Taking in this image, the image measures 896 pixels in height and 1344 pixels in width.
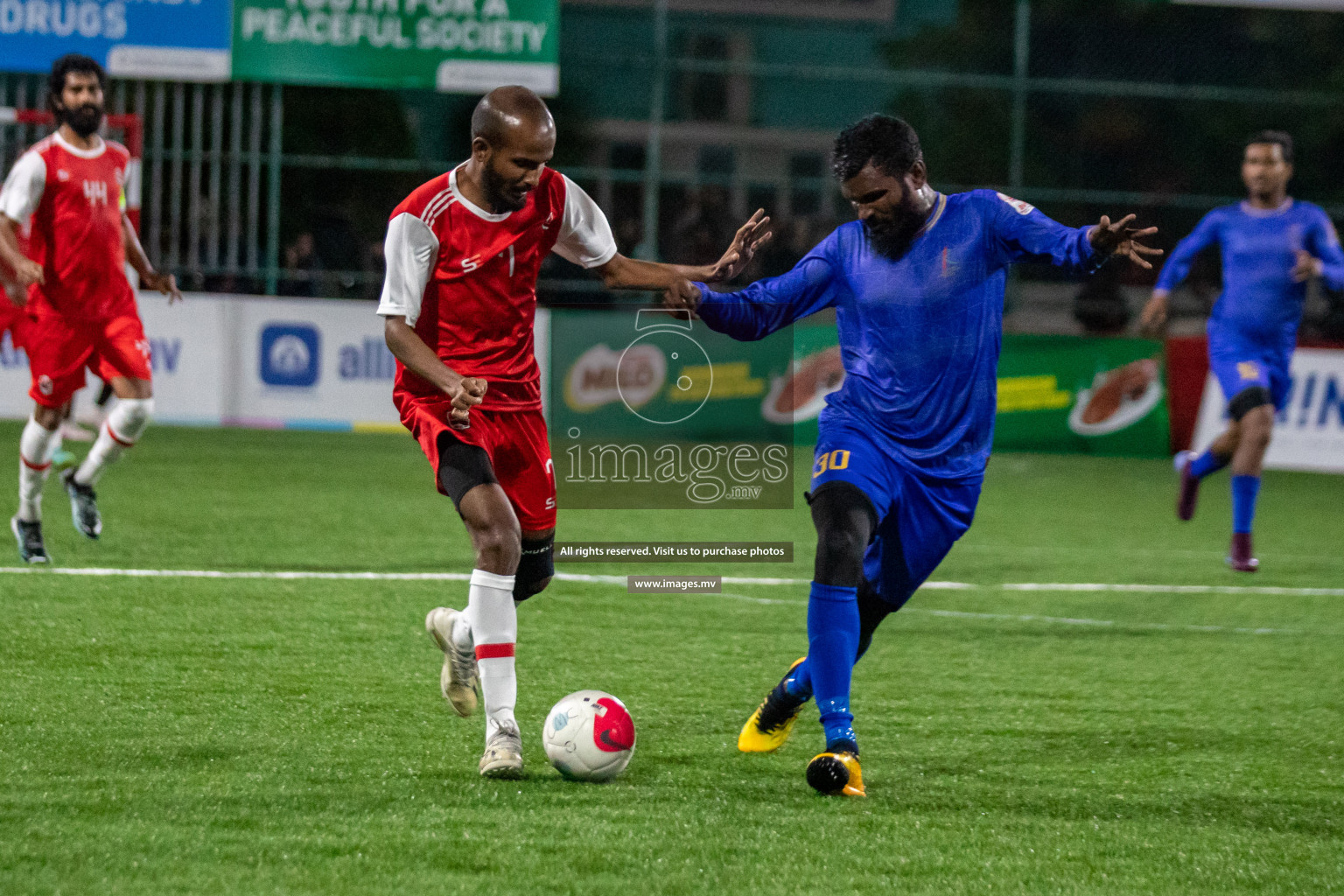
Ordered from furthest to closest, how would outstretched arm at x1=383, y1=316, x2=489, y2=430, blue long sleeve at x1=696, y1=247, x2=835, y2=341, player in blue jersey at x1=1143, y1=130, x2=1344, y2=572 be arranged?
player in blue jersey at x1=1143, y1=130, x2=1344, y2=572 → blue long sleeve at x1=696, y1=247, x2=835, y2=341 → outstretched arm at x1=383, y1=316, x2=489, y2=430

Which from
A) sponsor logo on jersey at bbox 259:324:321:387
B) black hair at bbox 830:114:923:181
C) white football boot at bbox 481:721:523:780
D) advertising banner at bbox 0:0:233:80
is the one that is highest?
advertising banner at bbox 0:0:233:80

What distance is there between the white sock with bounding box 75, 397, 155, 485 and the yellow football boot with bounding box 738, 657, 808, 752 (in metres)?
4.51

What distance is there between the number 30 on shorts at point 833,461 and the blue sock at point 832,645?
0.33 meters

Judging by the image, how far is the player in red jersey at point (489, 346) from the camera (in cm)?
467

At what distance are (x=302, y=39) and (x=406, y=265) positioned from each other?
13.3m

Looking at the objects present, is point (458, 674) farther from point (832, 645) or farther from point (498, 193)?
point (498, 193)

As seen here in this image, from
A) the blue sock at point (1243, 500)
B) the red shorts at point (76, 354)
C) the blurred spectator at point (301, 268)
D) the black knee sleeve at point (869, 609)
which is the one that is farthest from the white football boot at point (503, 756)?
the blurred spectator at point (301, 268)

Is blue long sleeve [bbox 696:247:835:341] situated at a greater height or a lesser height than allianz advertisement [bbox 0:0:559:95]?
lesser

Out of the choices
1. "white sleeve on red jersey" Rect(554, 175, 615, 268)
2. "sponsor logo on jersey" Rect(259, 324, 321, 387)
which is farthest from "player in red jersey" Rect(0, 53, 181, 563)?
"sponsor logo on jersey" Rect(259, 324, 321, 387)

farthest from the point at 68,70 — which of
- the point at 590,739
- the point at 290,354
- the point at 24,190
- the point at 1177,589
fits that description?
the point at 290,354

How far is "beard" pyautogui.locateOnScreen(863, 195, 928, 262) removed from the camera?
4.83 meters

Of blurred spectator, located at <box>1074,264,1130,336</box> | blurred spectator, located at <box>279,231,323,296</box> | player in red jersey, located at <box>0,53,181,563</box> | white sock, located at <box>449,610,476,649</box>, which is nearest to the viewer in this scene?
white sock, located at <box>449,610,476,649</box>

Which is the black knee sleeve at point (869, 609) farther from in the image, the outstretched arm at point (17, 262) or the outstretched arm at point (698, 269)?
the outstretched arm at point (17, 262)

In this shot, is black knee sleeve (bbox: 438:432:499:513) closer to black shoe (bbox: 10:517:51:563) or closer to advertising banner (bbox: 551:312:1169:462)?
black shoe (bbox: 10:517:51:563)
